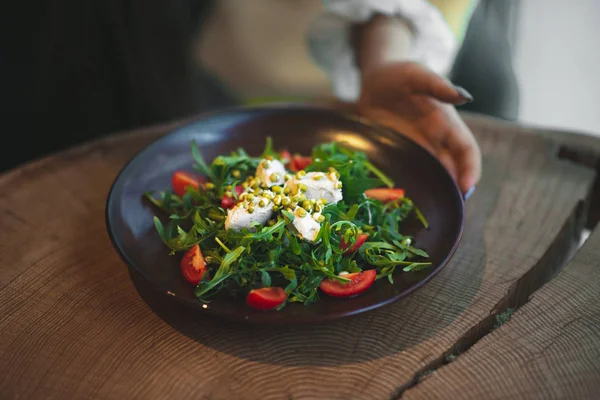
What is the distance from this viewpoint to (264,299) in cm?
141

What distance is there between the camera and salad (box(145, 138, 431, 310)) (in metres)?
1.48

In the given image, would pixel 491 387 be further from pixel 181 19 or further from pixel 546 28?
pixel 181 19

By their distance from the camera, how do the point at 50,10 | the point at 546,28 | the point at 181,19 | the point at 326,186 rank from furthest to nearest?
the point at 181,19 < the point at 546,28 < the point at 50,10 < the point at 326,186

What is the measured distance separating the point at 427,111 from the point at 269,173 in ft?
2.53

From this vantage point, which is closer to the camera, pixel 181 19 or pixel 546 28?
pixel 546 28

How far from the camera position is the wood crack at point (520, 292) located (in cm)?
147

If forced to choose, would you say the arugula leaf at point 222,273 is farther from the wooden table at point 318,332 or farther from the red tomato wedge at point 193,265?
the wooden table at point 318,332

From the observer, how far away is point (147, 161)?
1.99 m

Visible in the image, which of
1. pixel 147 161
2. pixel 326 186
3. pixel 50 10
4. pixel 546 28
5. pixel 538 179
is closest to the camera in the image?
pixel 326 186

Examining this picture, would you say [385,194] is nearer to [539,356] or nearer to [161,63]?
[539,356]

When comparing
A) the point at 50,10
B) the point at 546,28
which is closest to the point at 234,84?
the point at 50,10

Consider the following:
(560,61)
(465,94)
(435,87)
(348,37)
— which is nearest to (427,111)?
(435,87)

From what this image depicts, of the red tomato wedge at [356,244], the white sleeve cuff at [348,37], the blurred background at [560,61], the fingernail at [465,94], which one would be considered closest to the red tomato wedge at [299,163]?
the red tomato wedge at [356,244]

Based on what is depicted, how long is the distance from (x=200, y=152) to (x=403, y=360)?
110 cm
